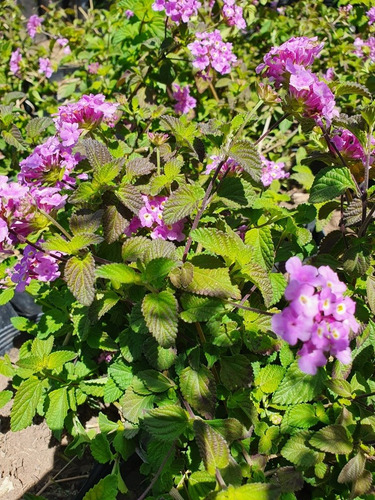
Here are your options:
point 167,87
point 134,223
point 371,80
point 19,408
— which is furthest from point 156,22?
point 19,408

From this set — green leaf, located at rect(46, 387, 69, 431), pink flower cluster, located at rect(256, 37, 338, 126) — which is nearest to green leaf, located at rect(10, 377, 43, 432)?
green leaf, located at rect(46, 387, 69, 431)

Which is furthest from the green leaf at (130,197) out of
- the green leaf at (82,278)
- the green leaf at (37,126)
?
the green leaf at (37,126)

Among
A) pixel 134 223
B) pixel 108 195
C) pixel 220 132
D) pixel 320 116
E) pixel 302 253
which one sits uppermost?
pixel 320 116

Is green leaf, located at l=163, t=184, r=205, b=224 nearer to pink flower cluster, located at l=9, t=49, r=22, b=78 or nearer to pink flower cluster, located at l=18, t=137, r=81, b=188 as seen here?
pink flower cluster, located at l=18, t=137, r=81, b=188

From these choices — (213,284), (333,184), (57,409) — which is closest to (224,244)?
(213,284)

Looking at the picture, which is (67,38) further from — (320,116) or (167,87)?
(320,116)

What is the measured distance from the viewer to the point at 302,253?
168 cm

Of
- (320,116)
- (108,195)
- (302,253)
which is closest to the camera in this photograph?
(320,116)

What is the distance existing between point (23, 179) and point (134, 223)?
0.38 m

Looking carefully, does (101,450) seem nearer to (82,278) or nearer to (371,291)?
(82,278)

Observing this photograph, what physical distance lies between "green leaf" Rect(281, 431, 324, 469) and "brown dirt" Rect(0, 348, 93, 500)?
0.88m

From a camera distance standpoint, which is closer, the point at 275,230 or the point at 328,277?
the point at 328,277

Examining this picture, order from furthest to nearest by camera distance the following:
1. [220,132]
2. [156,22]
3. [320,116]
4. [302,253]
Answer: [156,22], [302,253], [220,132], [320,116]

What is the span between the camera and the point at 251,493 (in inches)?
40.9
